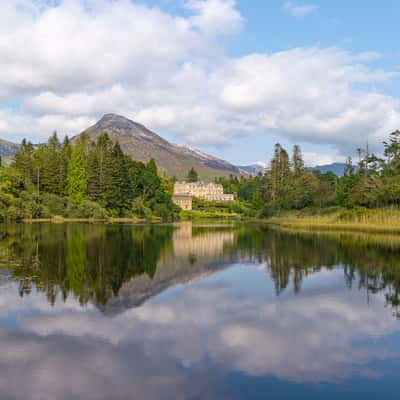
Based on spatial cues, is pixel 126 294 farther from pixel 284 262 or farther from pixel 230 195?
pixel 230 195

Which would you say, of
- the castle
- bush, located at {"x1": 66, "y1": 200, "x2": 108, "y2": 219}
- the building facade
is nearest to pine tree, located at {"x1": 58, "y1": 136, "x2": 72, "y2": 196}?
bush, located at {"x1": 66, "y1": 200, "x2": 108, "y2": 219}

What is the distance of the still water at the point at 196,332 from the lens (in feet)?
21.2

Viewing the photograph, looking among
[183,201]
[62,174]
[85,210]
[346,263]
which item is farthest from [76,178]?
[346,263]

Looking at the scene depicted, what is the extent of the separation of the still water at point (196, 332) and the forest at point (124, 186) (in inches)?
1382

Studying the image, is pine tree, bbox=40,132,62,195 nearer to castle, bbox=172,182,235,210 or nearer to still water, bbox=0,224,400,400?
still water, bbox=0,224,400,400

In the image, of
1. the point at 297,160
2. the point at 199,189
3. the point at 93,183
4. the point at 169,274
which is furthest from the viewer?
the point at 199,189

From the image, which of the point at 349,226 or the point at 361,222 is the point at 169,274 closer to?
the point at 349,226

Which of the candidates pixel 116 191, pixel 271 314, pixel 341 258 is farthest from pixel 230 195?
pixel 271 314

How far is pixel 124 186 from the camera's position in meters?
84.7

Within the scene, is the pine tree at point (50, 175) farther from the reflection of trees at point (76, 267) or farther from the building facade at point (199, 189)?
the building facade at point (199, 189)

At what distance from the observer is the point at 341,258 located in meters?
21.5

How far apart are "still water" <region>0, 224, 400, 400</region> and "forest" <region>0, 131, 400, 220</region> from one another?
115 feet

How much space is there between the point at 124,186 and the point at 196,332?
77189 millimetres

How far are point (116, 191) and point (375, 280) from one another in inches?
2748
